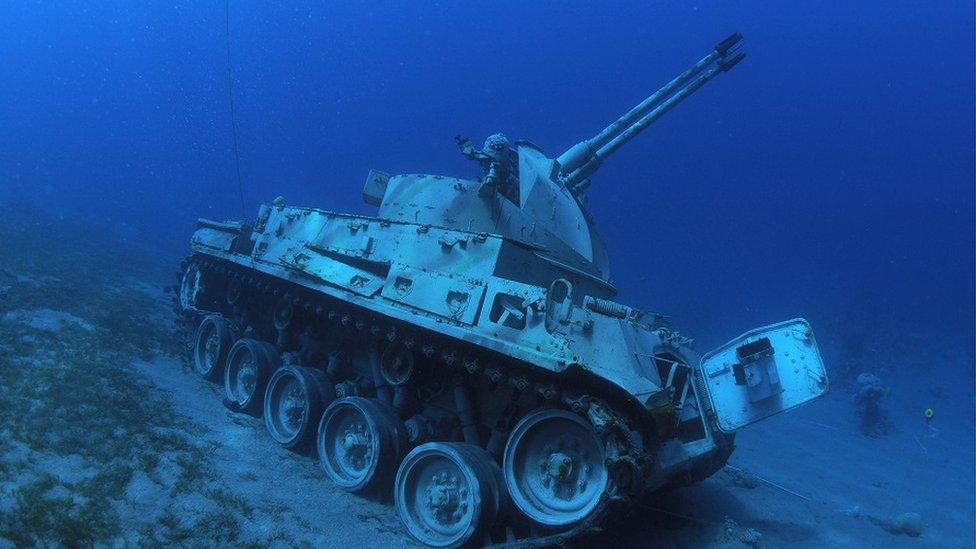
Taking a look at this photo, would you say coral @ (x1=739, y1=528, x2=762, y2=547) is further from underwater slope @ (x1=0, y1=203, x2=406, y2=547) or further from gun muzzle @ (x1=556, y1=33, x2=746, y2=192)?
gun muzzle @ (x1=556, y1=33, x2=746, y2=192)

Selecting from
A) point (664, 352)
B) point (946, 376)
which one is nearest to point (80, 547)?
point (664, 352)

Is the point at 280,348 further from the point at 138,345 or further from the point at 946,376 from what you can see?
the point at 946,376

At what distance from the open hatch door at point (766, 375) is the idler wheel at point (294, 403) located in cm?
513

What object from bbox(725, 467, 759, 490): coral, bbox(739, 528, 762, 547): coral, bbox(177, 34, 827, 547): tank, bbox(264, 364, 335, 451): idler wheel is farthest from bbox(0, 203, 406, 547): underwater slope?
bbox(725, 467, 759, 490): coral

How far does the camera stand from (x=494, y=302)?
19.1ft

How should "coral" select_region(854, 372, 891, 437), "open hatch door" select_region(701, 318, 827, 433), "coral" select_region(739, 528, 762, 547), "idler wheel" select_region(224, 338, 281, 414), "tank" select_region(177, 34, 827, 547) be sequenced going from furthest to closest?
"coral" select_region(854, 372, 891, 437)
"idler wheel" select_region(224, 338, 281, 414)
"coral" select_region(739, 528, 762, 547)
"open hatch door" select_region(701, 318, 827, 433)
"tank" select_region(177, 34, 827, 547)

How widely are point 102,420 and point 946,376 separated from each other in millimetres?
38685

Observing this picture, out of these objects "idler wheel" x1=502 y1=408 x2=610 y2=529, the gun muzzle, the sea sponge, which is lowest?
the sea sponge

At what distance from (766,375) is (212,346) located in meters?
9.31

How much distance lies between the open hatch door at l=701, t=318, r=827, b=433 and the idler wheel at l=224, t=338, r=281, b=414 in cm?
657

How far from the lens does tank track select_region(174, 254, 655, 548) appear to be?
461 cm

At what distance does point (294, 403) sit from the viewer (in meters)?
7.93

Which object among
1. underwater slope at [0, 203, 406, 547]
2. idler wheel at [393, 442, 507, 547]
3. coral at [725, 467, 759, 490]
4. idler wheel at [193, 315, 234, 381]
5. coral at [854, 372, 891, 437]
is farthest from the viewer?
coral at [854, 372, 891, 437]

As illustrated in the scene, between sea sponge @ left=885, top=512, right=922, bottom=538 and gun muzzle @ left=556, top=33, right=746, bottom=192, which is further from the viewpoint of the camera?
gun muzzle @ left=556, top=33, right=746, bottom=192
